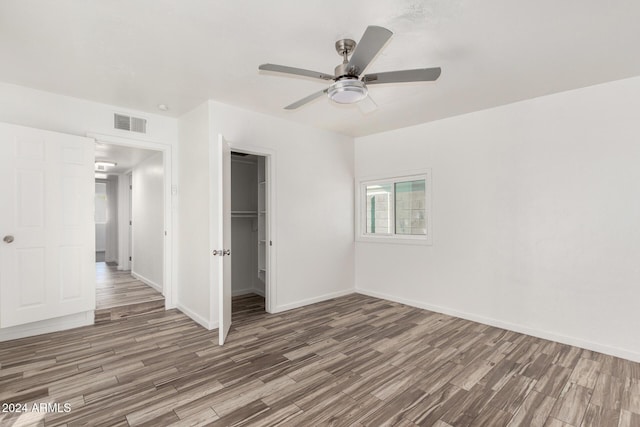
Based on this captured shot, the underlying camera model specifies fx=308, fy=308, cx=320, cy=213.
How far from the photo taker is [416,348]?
3.06 m

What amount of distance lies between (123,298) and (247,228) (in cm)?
221

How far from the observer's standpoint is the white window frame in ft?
14.2

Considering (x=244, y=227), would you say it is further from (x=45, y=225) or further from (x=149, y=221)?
(x=45, y=225)

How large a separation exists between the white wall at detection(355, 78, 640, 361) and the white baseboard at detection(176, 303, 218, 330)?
2729 mm

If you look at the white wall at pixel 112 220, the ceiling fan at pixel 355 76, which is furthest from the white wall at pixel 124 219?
the ceiling fan at pixel 355 76

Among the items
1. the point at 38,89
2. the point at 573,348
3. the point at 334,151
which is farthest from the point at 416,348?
the point at 38,89

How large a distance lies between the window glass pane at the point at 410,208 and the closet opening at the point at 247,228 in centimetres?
214

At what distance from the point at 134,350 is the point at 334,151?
144 inches

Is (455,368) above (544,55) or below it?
below

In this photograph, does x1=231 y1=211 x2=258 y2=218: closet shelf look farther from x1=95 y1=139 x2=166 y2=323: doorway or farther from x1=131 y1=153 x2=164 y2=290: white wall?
x1=131 y1=153 x2=164 y2=290: white wall

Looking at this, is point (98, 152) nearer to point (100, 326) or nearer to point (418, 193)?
point (100, 326)

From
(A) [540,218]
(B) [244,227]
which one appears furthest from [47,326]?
(A) [540,218]

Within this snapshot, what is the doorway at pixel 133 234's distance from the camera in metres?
4.61

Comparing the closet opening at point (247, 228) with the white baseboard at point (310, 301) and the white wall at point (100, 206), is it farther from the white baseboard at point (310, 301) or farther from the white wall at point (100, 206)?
the white wall at point (100, 206)
